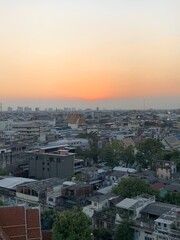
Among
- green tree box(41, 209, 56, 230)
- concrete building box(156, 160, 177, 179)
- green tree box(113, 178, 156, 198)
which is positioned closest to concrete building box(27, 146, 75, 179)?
concrete building box(156, 160, 177, 179)

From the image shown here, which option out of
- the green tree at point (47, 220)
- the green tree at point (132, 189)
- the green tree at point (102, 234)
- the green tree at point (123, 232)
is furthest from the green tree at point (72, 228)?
the green tree at point (132, 189)

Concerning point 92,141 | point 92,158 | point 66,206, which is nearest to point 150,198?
point 66,206

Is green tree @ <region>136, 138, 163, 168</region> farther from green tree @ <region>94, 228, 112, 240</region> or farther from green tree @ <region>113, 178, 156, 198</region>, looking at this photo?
green tree @ <region>94, 228, 112, 240</region>

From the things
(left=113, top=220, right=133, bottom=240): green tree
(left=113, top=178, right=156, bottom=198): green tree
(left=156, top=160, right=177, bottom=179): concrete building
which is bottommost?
(left=113, top=220, right=133, bottom=240): green tree

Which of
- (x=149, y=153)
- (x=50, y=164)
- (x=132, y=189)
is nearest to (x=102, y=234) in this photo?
(x=132, y=189)

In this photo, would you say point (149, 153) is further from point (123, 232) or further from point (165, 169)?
point (123, 232)

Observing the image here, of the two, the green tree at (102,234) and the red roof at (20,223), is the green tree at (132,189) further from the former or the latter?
the red roof at (20,223)
